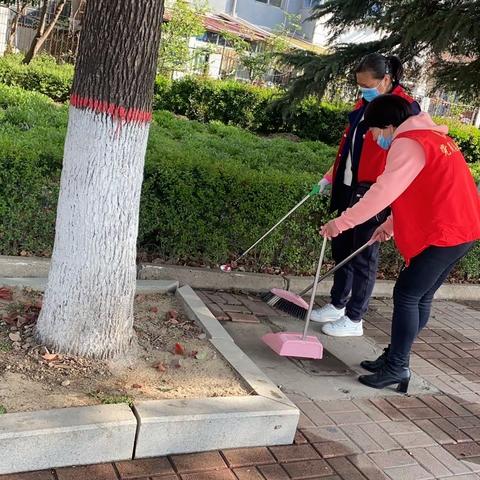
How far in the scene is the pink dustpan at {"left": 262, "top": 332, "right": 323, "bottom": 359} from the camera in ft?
13.2

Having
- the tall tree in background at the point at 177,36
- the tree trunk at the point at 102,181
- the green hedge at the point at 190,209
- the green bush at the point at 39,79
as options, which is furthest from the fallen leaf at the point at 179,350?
the tall tree in background at the point at 177,36

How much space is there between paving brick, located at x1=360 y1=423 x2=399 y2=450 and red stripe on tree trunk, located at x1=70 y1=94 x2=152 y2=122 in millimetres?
2110

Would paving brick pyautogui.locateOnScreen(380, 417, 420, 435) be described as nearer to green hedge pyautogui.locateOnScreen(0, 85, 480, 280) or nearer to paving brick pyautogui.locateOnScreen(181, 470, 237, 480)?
paving brick pyautogui.locateOnScreen(181, 470, 237, 480)

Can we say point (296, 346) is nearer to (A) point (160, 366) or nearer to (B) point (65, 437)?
(A) point (160, 366)

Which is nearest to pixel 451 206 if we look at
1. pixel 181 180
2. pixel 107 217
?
pixel 107 217

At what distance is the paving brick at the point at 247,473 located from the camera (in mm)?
2916

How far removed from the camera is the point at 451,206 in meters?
3.60

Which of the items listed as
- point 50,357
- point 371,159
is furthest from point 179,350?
point 371,159

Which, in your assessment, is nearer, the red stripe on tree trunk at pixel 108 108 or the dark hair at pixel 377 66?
the red stripe on tree trunk at pixel 108 108

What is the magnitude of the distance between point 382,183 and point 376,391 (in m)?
1.35

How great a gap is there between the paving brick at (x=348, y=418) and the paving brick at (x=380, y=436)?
2.0 inches

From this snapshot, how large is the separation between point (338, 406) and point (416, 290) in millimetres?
832

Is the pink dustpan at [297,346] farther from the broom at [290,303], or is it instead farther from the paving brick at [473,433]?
the paving brick at [473,433]

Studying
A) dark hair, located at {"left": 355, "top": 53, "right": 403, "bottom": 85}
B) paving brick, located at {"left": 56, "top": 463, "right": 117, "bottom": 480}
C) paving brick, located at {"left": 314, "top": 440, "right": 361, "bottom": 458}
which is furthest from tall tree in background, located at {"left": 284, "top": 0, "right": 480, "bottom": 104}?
paving brick, located at {"left": 56, "top": 463, "right": 117, "bottom": 480}
